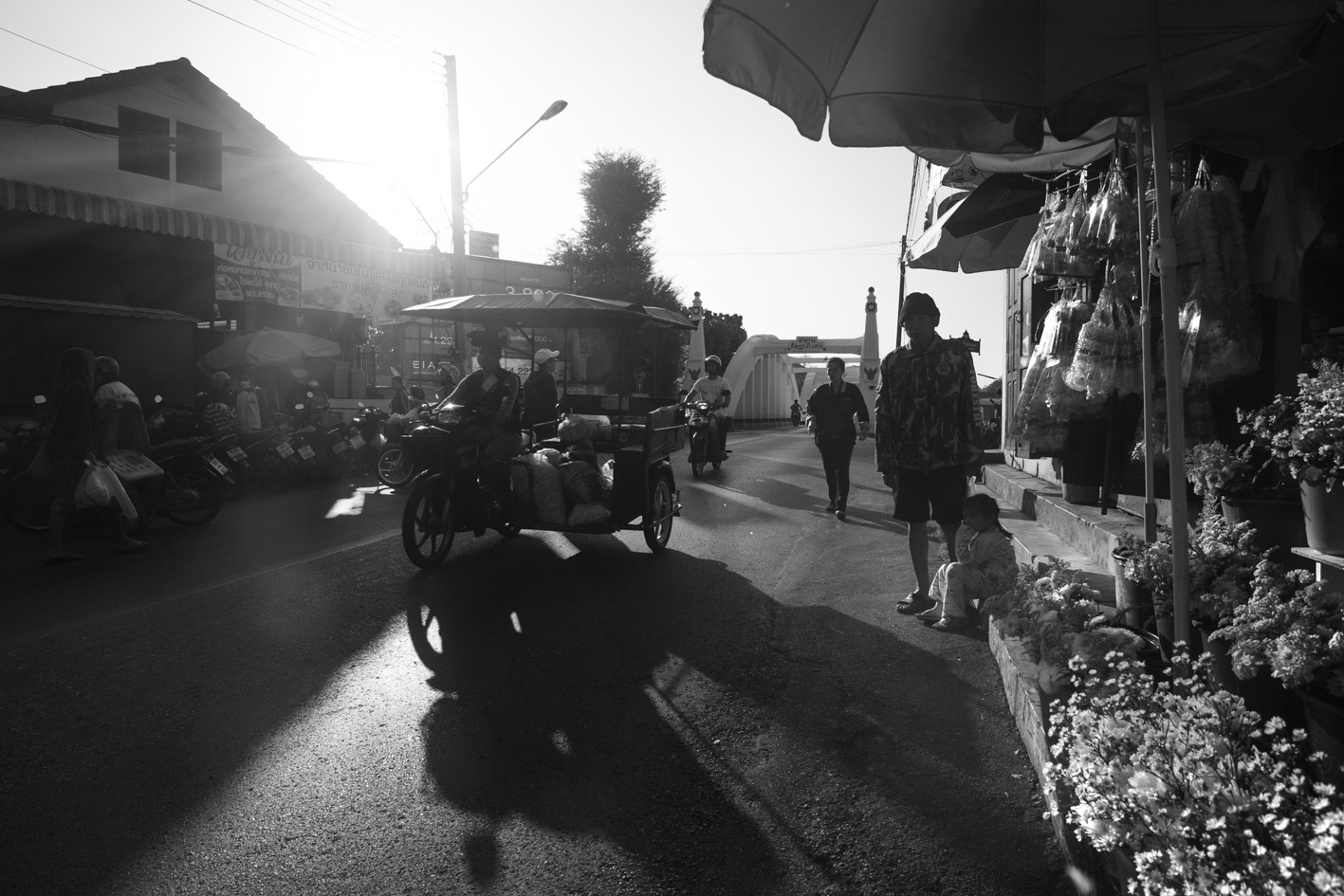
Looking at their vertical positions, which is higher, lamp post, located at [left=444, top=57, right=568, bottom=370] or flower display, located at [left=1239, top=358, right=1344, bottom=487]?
lamp post, located at [left=444, top=57, right=568, bottom=370]

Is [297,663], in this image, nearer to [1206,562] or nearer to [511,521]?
[511,521]

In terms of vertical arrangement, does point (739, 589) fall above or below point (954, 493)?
below

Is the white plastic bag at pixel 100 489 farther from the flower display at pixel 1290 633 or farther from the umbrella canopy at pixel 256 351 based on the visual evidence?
the umbrella canopy at pixel 256 351

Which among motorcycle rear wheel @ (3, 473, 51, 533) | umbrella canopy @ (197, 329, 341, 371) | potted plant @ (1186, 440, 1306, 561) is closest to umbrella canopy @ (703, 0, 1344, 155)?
potted plant @ (1186, 440, 1306, 561)

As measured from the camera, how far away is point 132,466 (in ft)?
29.4

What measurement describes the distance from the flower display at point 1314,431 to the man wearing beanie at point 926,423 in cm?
238

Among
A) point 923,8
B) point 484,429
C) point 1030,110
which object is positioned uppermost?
point 923,8

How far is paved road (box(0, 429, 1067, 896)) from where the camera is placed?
2955 millimetres

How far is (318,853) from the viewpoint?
3.00 m

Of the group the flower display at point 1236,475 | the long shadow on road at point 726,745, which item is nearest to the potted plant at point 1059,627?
the long shadow on road at point 726,745

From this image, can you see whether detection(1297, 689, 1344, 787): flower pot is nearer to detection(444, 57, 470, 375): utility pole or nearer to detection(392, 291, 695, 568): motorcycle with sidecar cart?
detection(392, 291, 695, 568): motorcycle with sidecar cart

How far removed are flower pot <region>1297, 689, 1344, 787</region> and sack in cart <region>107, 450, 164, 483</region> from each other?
9.03m

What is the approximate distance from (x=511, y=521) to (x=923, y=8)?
5.33 metres

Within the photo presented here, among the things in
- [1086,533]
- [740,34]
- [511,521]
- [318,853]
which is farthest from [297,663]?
[1086,533]
